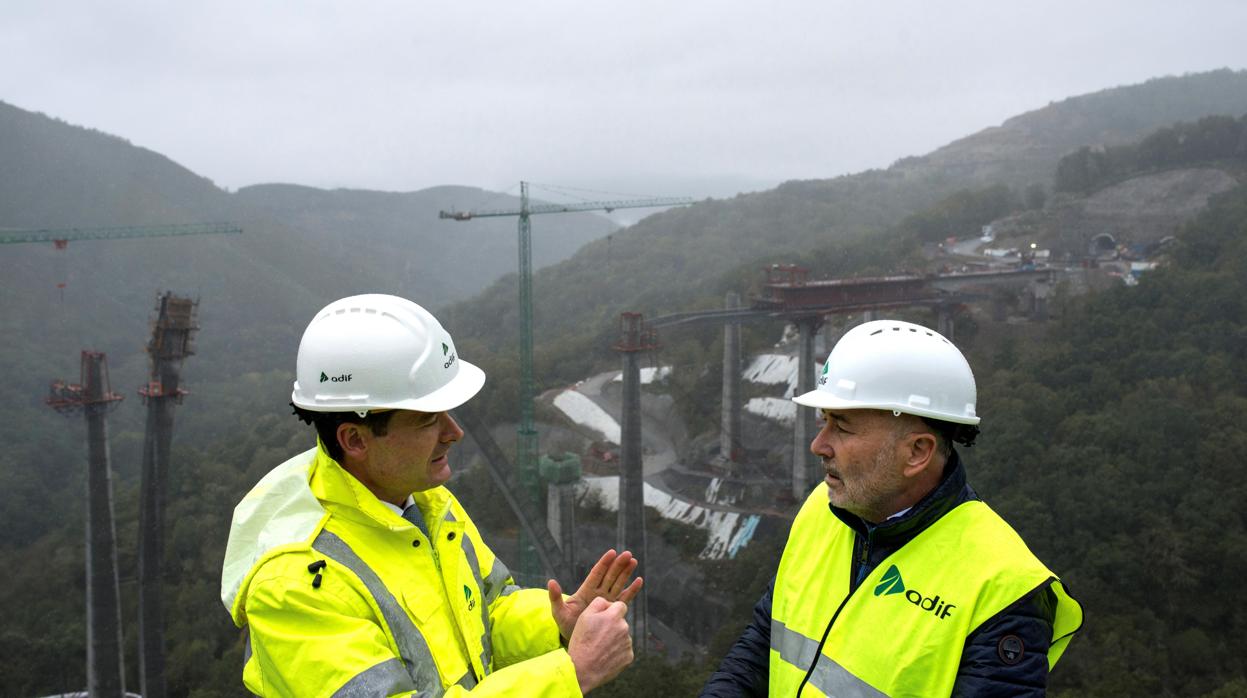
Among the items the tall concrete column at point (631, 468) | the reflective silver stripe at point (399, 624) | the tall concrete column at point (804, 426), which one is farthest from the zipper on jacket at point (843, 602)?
the tall concrete column at point (804, 426)

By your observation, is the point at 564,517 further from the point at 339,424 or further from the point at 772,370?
the point at 339,424

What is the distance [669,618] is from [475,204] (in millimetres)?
117188

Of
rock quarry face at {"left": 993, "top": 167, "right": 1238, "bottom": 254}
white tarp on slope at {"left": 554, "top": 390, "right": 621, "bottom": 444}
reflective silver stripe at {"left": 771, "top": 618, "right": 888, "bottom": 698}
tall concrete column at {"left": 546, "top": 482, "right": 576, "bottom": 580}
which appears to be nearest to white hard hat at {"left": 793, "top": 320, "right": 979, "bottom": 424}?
reflective silver stripe at {"left": 771, "top": 618, "right": 888, "bottom": 698}

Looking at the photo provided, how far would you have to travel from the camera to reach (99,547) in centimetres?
2266

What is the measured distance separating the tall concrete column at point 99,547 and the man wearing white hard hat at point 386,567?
2409 cm

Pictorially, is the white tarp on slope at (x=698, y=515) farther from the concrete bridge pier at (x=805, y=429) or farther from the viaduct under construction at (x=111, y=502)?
the viaduct under construction at (x=111, y=502)

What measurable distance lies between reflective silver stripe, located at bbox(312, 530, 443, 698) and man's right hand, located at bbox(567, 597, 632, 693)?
43 cm

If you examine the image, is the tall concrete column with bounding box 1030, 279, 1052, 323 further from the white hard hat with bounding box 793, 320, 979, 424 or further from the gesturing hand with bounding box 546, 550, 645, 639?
the gesturing hand with bounding box 546, 550, 645, 639

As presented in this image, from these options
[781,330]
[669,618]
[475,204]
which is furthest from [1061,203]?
[475,204]

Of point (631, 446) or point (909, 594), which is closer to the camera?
point (909, 594)

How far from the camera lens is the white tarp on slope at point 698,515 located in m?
32.4

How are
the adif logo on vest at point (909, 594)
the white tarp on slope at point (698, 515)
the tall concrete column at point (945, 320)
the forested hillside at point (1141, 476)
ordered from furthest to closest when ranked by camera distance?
the tall concrete column at point (945, 320) → the white tarp on slope at point (698, 515) → the forested hillside at point (1141, 476) → the adif logo on vest at point (909, 594)

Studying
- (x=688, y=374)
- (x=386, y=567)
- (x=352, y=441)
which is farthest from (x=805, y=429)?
(x=386, y=567)

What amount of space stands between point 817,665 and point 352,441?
1.78 m
